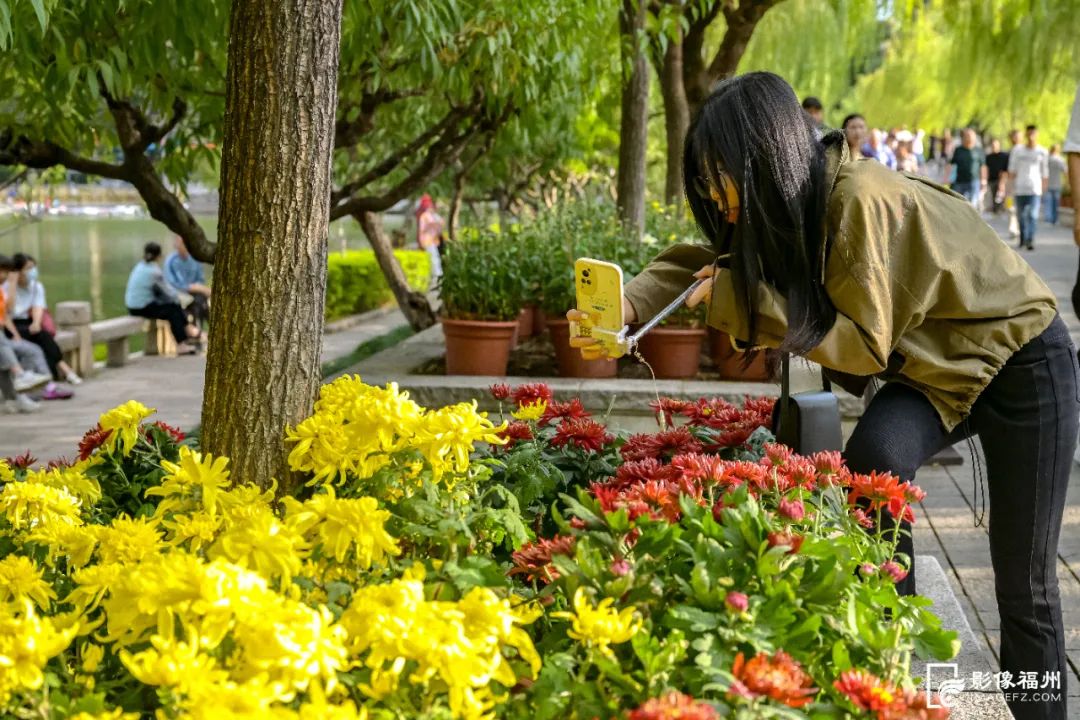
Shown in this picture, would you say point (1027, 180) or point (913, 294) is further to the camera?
point (1027, 180)

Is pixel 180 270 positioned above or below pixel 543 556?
below

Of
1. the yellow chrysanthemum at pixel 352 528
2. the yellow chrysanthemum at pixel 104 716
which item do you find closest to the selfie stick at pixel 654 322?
the yellow chrysanthemum at pixel 352 528

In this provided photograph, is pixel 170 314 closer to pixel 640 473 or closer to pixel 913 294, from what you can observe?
pixel 640 473

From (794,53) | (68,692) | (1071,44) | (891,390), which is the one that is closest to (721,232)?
(891,390)

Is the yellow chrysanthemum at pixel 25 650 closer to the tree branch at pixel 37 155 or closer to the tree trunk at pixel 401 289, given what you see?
the tree branch at pixel 37 155

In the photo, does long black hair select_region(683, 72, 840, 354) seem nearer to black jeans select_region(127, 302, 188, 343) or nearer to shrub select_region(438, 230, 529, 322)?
shrub select_region(438, 230, 529, 322)

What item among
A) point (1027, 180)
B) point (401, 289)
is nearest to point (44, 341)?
point (401, 289)

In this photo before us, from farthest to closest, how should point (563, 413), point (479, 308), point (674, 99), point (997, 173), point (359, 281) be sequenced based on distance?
1. point (997, 173)
2. point (359, 281)
3. point (674, 99)
4. point (479, 308)
5. point (563, 413)

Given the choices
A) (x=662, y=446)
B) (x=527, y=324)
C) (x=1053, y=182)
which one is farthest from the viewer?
(x=1053, y=182)

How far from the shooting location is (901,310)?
262cm

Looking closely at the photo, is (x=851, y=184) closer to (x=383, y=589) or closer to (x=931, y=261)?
(x=931, y=261)

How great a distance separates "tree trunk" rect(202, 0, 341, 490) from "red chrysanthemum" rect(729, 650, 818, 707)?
1.36 m

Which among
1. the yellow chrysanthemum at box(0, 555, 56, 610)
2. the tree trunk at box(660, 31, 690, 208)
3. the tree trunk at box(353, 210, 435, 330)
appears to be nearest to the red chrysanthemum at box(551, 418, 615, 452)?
the yellow chrysanthemum at box(0, 555, 56, 610)

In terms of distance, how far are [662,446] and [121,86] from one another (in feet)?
10.9
